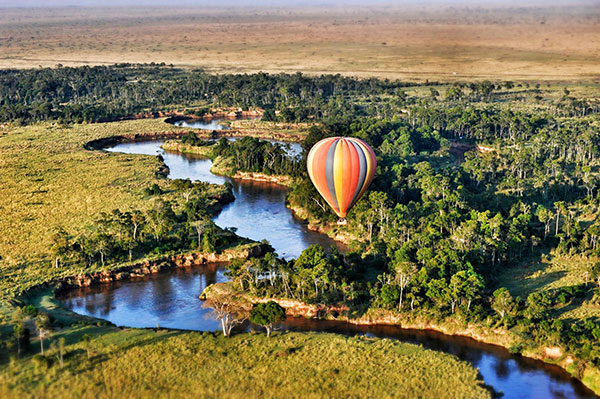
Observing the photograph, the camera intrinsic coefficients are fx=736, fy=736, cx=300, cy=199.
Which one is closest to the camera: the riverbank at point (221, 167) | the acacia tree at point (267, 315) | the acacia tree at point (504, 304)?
the acacia tree at point (267, 315)

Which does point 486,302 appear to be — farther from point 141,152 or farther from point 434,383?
point 141,152

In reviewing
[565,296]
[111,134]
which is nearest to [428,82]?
[111,134]

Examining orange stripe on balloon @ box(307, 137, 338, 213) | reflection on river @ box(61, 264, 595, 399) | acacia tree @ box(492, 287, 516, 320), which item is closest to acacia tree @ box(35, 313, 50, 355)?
reflection on river @ box(61, 264, 595, 399)

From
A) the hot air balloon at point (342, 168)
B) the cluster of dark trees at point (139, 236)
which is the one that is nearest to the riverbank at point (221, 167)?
the cluster of dark trees at point (139, 236)

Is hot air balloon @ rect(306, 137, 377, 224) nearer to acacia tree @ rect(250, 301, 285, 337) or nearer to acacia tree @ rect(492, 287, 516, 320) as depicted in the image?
acacia tree @ rect(250, 301, 285, 337)

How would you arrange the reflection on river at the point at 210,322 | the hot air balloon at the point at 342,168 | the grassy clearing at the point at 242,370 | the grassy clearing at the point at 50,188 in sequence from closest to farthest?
the grassy clearing at the point at 242,370, the reflection on river at the point at 210,322, the hot air balloon at the point at 342,168, the grassy clearing at the point at 50,188

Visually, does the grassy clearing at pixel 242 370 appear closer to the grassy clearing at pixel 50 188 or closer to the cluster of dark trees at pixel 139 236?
the cluster of dark trees at pixel 139 236
